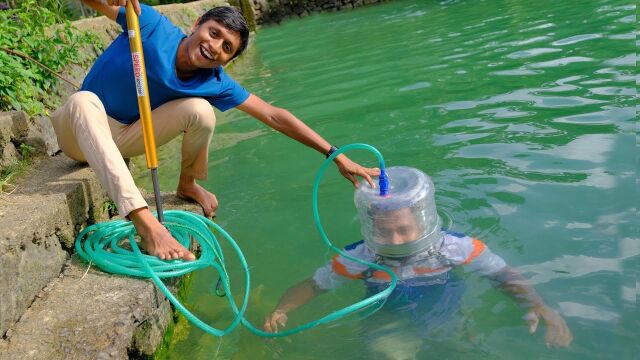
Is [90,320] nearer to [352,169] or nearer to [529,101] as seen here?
[352,169]

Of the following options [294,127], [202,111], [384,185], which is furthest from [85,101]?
[384,185]

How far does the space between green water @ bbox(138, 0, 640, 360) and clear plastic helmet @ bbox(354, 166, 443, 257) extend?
31cm

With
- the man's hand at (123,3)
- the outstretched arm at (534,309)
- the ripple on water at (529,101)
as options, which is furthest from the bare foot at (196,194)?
the ripple on water at (529,101)

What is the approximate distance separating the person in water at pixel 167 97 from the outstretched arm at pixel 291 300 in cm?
53

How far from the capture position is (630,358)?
223cm

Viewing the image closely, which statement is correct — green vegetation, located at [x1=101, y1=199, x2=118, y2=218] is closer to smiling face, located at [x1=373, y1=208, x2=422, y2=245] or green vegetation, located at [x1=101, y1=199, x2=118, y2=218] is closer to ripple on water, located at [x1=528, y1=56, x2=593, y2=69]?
→ smiling face, located at [x1=373, y1=208, x2=422, y2=245]

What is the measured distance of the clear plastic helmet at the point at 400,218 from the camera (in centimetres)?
279

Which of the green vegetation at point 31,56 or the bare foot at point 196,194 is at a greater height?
the green vegetation at point 31,56

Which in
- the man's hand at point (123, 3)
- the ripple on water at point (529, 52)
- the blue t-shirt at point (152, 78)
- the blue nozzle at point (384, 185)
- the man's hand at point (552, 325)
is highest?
the man's hand at point (123, 3)

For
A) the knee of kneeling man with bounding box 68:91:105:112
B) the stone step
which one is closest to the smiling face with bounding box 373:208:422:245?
the stone step

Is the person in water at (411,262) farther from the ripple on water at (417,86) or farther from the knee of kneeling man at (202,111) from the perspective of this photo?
the ripple on water at (417,86)

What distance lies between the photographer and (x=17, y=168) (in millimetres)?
3574

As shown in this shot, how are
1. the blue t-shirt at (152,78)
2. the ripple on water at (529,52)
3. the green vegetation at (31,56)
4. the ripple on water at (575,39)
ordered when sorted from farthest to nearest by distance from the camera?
the ripple on water at (575,39), the ripple on water at (529,52), the green vegetation at (31,56), the blue t-shirt at (152,78)

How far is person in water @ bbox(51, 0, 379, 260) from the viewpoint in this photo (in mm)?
2990
